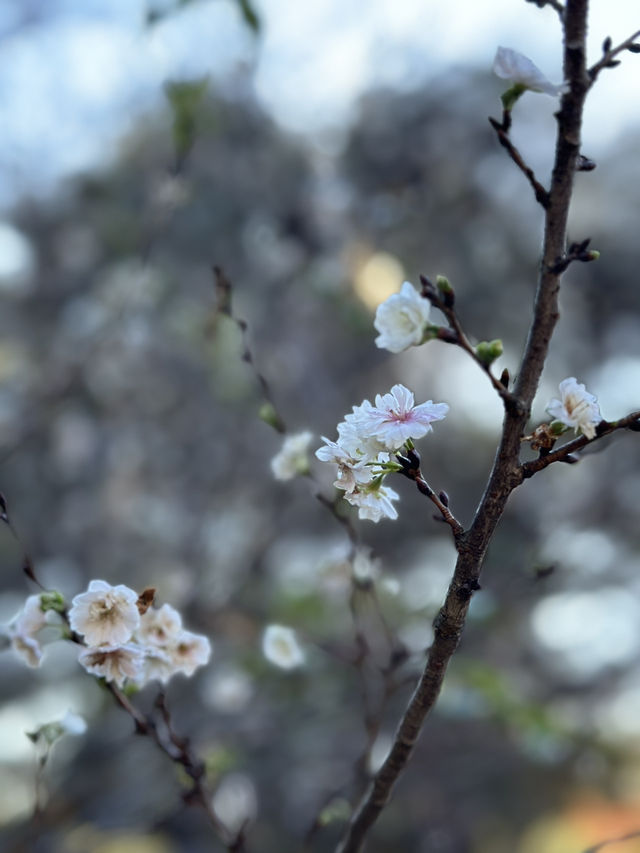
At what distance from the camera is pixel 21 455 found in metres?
3.03

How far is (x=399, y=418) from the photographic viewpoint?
528 millimetres

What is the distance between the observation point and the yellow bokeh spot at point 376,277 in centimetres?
251

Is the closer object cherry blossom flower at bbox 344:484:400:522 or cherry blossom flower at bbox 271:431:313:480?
cherry blossom flower at bbox 344:484:400:522

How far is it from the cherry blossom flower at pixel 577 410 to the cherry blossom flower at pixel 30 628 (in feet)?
1.54

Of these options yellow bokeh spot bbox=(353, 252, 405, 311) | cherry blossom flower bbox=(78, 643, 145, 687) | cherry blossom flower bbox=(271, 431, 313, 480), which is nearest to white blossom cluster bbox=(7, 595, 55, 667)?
cherry blossom flower bbox=(78, 643, 145, 687)

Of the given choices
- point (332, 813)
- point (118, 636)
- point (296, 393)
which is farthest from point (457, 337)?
point (296, 393)

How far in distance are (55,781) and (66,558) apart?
113 cm

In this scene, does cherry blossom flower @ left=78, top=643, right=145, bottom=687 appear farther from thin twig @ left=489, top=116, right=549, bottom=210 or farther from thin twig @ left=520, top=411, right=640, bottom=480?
thin twig @ left=489, top=116, right=549, bottom=210

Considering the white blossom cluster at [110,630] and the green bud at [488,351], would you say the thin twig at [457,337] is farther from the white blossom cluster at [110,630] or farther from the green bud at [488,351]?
the white blossom cluster at [110,630]

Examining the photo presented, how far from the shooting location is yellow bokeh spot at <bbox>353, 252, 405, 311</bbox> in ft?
8.23

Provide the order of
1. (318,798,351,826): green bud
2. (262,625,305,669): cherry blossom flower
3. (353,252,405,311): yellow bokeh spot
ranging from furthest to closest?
(353,252,405,311): yellow bokeh spot
(262,625,305,669): cherry blossom flower
(318,798,351,826): green bud

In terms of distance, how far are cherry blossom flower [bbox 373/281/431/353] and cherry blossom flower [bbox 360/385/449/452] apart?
6 cm

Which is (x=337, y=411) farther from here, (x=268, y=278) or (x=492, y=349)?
(x=492, y=349)

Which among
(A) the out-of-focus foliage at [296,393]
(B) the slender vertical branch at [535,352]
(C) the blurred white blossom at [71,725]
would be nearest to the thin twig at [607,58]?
(B) the slender vertical branch at [535,352]
